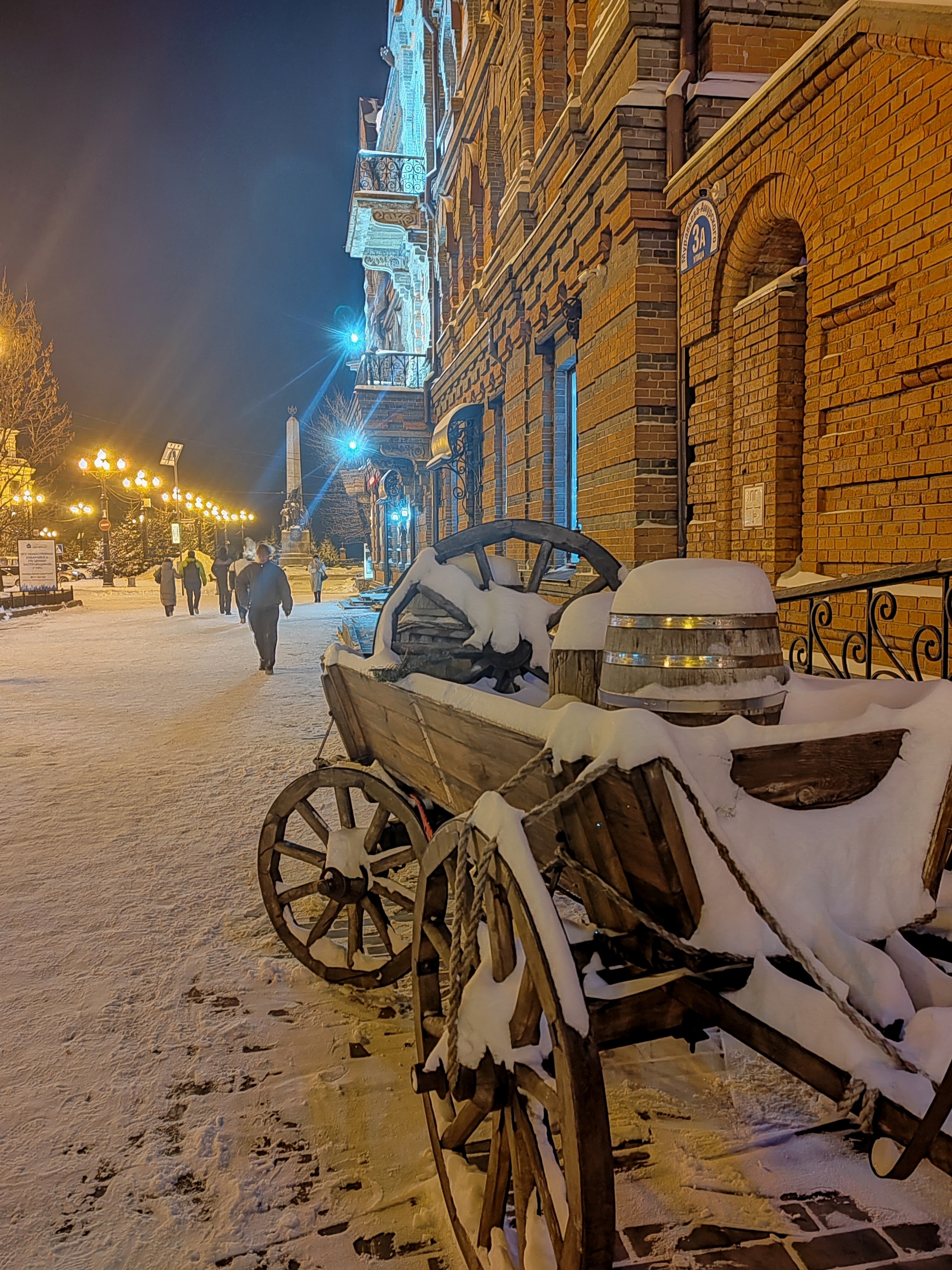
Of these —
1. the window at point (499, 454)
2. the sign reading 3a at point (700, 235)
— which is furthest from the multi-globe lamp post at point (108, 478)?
the sign reading 3a at point (700, 235)

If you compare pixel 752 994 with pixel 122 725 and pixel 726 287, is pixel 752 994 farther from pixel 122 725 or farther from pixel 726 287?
pixel 122 725

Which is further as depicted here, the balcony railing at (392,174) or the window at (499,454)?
the balcony railing at (392,174)

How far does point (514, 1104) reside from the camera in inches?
69.7

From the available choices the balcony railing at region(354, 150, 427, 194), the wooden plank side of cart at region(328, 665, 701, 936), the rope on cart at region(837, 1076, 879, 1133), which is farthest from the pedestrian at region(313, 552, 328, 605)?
the rope on cart at region(837, 1076, 879, 1133)

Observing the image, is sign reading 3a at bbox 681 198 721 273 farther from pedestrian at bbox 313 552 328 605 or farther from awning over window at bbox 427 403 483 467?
pedestrian at bbox 313 552 328 605

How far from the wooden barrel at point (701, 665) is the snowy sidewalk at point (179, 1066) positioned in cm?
151

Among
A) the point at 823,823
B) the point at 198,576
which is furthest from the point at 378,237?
the point at 823,823

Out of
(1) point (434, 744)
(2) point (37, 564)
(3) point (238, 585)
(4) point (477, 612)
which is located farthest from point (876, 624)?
(2) point (37, 564)

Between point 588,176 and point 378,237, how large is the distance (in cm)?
1643

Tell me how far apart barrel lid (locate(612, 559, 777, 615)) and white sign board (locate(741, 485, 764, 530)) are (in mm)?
4042

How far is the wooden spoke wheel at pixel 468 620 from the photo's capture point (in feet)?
10.9

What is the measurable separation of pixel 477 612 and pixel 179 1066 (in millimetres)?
2004

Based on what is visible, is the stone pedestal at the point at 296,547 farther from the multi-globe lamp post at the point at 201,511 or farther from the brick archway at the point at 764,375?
the brick archway at the point at 764,375

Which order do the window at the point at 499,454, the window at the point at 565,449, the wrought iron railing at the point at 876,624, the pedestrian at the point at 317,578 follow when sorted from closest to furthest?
the wrought iron railing at the point at 876,624 < the window at the point at 565,449 < the window at the point at 499,454 < the pedestrian at the point at 317,578
